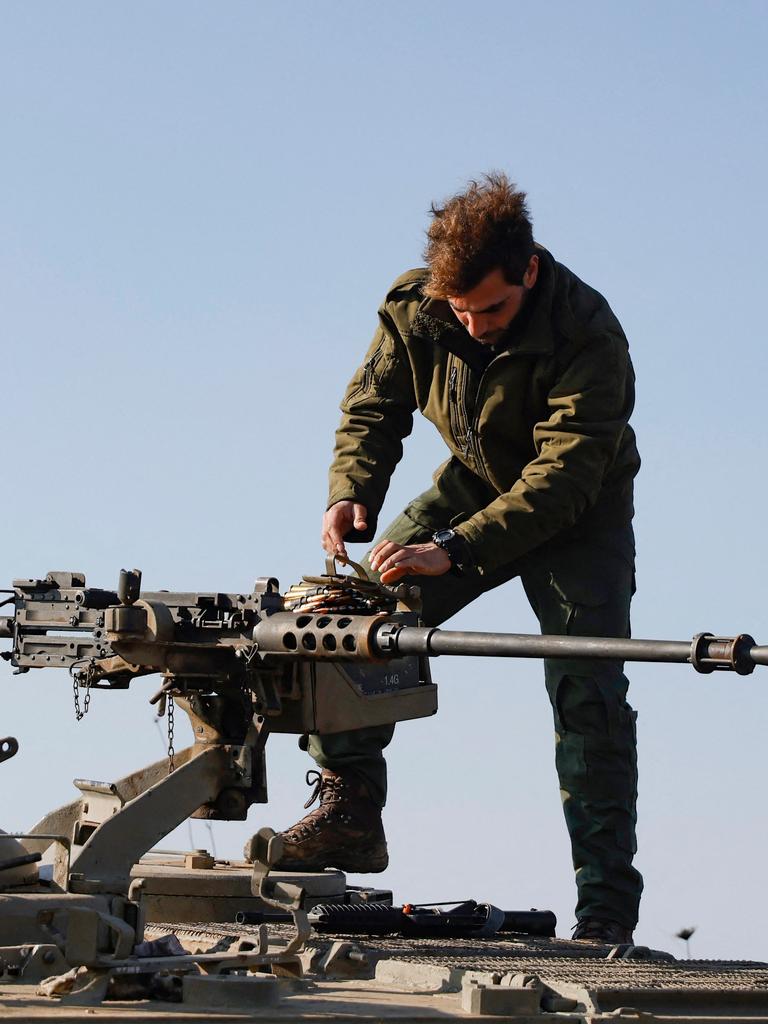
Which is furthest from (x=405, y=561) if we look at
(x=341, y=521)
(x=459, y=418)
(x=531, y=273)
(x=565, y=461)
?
(x=531, y=273)

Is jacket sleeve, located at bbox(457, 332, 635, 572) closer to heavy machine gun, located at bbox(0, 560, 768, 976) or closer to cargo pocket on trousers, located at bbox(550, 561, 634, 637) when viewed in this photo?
cargo pocket on trousers, located at bbox(550, 561, 634, 637)

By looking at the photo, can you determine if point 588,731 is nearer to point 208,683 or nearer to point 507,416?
point 507,416

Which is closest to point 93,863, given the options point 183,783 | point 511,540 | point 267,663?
point 183,783

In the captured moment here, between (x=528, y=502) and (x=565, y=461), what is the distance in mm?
275

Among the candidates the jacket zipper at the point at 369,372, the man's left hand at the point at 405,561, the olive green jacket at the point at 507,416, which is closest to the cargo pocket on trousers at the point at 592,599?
the olive green jacket at the point at 507,416

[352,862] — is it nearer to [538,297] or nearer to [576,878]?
[576,878]

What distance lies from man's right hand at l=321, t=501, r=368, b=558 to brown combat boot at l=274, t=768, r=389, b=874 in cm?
114

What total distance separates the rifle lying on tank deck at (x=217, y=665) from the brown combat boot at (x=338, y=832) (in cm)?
97

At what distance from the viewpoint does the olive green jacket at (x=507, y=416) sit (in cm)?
1050

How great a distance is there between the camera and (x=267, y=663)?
907 centimetres

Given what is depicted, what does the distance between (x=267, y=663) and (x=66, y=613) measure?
3.65 ft

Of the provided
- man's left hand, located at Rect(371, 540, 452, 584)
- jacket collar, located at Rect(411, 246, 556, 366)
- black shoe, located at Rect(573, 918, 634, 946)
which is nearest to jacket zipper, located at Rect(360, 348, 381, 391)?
jacket collar, located at Rect(411, 246, 556, 366)

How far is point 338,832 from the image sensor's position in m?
10.6

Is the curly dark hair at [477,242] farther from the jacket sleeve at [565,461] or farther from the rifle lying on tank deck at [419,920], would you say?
the rifle lying on tank deck at [419,920]
